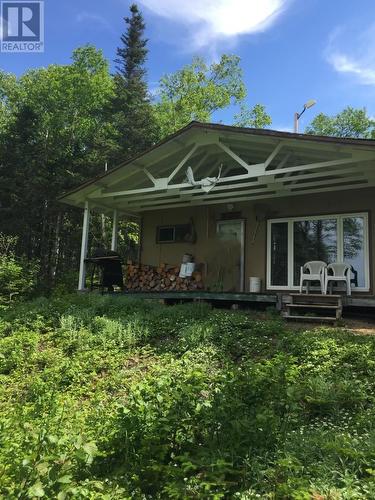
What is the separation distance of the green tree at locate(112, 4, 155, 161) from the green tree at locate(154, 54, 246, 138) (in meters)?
2.80

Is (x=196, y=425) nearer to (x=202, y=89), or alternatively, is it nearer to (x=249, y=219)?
(x=249, y=219)


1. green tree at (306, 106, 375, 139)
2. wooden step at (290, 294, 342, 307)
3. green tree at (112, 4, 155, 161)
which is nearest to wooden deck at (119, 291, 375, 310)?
wooden step at (290, 294, 342, 307)

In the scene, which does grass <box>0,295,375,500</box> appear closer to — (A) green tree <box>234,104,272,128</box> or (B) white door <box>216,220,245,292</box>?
(B) white door <box>216,220,245,292</box>

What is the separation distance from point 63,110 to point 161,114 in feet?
22.0

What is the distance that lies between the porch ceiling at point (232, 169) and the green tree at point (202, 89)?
18.3 metres

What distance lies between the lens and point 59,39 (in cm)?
2725

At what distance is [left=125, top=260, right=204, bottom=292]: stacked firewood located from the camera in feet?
36.6

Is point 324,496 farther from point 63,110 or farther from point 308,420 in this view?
point 63,110

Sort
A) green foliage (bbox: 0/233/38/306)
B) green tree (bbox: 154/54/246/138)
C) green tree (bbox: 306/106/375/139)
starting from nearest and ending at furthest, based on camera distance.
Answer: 1. green foliage (bbox: 0/233/38/306)
2. green tree (bbox: 154/54/246/138)
3. green tree (bbox: 306/106/375/139)

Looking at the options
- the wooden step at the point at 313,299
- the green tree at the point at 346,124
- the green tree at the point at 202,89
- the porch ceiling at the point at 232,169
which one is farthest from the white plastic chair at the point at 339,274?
the green tree at the point at 346,124

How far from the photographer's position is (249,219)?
10719 mm

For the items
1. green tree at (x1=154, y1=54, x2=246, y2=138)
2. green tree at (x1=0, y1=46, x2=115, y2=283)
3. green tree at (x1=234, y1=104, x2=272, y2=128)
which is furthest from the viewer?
green tree at (x1=234, y1=104, x2=272, y2=128)

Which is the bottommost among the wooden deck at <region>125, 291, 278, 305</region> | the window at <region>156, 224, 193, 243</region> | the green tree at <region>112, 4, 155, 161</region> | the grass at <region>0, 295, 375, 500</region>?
the grass at <region>0, 295, 375, 500</region>

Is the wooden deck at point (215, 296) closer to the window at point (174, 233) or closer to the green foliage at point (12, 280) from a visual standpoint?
the window at point (174, 233)
